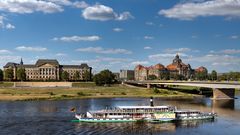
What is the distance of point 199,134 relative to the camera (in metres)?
72.2

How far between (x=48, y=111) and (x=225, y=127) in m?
46.8

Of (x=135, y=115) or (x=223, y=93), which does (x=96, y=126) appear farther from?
(x=223, y=93)

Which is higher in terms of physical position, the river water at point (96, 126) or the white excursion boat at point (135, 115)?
the white excursion boat at point (135, 115)

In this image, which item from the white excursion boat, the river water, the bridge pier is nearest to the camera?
the river water

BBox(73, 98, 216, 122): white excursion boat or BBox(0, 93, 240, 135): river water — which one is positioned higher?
BBox(73, 98, 216, 122): white excursion boat

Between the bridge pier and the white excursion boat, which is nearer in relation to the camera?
the white excursion boat

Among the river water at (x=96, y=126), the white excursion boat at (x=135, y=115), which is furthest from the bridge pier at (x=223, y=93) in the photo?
the white excursion boat at (x=135, y=115)

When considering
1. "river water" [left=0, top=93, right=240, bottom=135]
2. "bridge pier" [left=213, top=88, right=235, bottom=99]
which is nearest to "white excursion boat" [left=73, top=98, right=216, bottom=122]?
"river water" [left=0, top=93, right=240, bottom=135]

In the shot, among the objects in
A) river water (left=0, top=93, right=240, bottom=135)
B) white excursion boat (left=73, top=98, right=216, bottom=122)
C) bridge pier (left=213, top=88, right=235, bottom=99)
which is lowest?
river water (left=0, top=93, right=240, bottom=135)

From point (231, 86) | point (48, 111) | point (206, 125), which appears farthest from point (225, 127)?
point (231, 86)

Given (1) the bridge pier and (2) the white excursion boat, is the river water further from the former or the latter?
(1) the bridge pier

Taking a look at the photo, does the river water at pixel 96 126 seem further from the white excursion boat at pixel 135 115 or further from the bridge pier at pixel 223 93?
the bridge pier at pixel 223 93

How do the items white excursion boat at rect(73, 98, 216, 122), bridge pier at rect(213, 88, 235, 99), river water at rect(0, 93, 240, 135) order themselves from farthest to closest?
bridge pier at rect(213, 88, 235, 99)
white excursion boat at rect(73, 98, 216, 122)
river water at rect(0, 93, 240, 135)

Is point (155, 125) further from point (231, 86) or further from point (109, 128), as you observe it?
point (231, 86)
